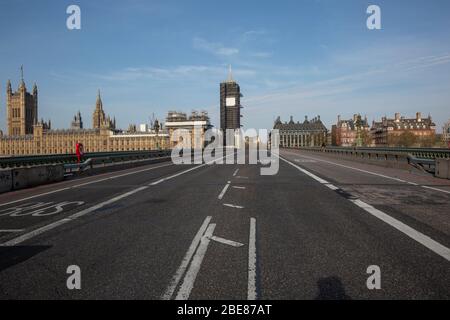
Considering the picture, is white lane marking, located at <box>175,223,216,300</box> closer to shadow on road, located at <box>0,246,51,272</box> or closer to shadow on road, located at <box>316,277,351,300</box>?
shadow on road, located at <box>316,277,351,300</box>

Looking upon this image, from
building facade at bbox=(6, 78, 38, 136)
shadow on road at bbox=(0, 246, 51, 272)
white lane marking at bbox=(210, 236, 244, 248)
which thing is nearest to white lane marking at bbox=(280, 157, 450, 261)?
white lane marking at bbox=(210, 236, 244, 248)

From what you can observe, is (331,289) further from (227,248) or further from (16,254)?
(16,254)

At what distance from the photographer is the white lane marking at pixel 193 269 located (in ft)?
13.5

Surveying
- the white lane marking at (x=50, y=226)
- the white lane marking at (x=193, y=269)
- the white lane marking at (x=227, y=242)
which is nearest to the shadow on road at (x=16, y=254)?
the white lane marking at (x=50, y=226)

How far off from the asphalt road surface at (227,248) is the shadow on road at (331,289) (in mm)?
13

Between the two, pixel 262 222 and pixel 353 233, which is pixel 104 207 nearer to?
pixel 262 222

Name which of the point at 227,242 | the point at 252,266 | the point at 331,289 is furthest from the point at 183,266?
the point at 331,289

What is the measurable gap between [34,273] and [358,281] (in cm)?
430

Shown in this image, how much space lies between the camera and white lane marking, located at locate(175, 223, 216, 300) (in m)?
4.10

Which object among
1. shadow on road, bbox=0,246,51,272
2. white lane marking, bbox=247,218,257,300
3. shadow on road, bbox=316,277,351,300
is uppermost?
white lane marking, bbox=247,218,257,300

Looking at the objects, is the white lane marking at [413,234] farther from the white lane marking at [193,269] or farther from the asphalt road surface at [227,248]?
the white lane marking at [193,269]

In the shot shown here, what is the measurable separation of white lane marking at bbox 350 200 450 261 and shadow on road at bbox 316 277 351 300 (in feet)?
6.93

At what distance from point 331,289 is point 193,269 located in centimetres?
183

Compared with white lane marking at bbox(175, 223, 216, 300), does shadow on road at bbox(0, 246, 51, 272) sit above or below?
below
